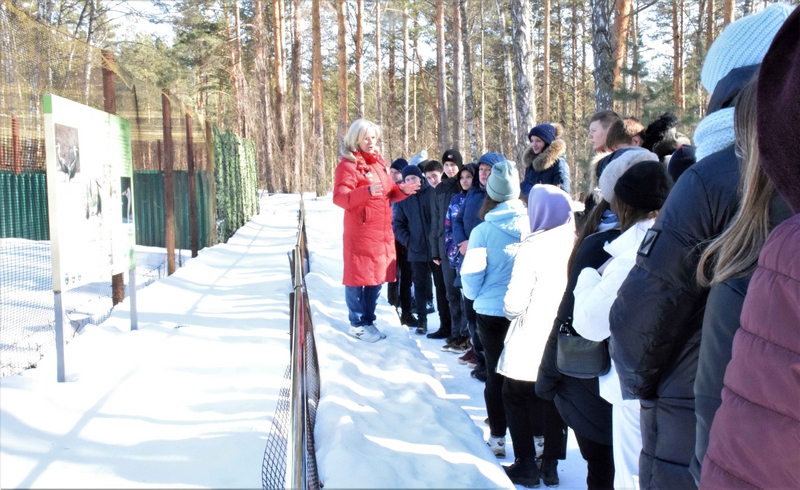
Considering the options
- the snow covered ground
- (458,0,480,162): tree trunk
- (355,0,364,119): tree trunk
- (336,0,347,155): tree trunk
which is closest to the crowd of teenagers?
the snow covered ground

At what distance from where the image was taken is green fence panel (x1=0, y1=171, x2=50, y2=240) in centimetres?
435

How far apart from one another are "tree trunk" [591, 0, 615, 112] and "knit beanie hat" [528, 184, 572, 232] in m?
5.26

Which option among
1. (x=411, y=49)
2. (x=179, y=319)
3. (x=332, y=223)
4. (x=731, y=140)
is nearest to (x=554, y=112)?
(x=411, y=49)

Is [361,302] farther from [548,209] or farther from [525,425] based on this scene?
[548,209]

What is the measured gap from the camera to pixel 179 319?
19.9ft

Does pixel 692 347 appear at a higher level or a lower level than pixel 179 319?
higher

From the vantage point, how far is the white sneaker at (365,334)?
5688 mm

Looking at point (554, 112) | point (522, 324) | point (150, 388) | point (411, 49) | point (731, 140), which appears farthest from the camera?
point (554, 112)

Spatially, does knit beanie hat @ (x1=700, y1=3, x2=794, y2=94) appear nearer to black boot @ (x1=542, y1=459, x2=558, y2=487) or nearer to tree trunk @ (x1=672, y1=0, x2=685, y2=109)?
black boot @ (x1=542, y1=459, x2=558, y2=487)

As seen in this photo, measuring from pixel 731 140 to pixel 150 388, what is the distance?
11.5ft

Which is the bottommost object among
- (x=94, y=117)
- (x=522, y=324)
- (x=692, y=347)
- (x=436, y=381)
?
(x=436, y=381)

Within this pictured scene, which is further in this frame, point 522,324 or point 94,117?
point 94,117

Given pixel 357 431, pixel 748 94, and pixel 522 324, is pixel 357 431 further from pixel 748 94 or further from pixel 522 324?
pixel 748 94

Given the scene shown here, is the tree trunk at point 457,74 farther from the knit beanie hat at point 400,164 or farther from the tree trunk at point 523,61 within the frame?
the knit beanie hat at point 400,164
